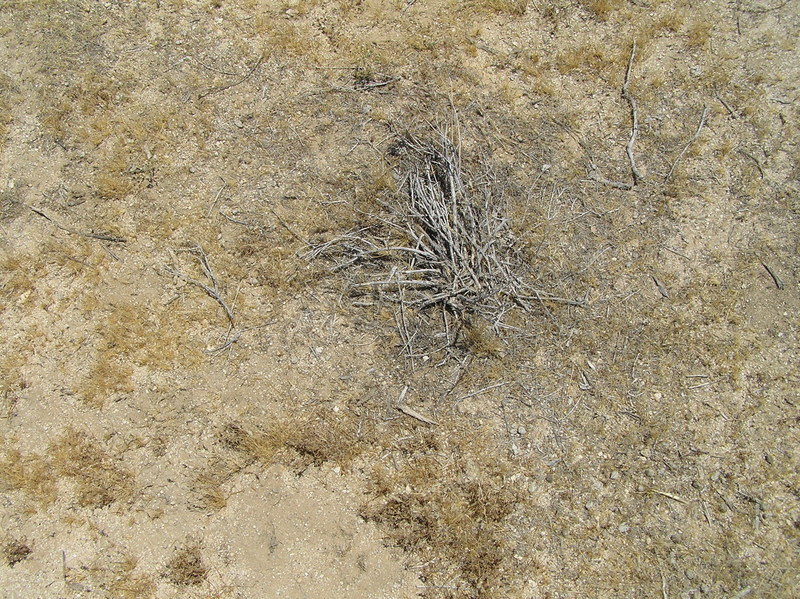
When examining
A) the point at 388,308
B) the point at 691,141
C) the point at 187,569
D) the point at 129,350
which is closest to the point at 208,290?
the point at 129,350

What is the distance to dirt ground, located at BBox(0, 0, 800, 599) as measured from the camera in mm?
3906

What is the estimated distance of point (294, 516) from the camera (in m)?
4.00

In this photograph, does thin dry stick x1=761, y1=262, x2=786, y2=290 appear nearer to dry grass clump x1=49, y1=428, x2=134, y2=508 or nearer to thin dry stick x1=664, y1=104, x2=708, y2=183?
thin dry stick x1=664, y1=104, x2=708, y2=183

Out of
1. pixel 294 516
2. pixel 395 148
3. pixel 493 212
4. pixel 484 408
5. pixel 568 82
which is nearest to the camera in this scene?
pixel 294 516

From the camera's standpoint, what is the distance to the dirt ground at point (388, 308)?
12.8 ft

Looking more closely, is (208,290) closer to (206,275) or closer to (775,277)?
(206,275)

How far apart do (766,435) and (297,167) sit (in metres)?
4.23

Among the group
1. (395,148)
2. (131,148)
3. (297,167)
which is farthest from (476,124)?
(131,148)

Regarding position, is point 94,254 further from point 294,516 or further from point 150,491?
point 294,516

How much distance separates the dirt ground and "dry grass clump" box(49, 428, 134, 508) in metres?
0.02

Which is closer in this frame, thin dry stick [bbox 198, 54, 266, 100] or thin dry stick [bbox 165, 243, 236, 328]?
thin dry stick [bbox 165, 243, 236, 328]

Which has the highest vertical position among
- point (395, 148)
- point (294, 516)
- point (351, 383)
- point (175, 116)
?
point (175, 116)

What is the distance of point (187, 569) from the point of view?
3861 millimetres

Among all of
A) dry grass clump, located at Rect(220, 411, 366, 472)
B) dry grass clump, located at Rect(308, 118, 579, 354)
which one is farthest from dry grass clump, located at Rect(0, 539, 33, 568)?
dry grass clump, located at Rect(308, 118, 579, 354)
